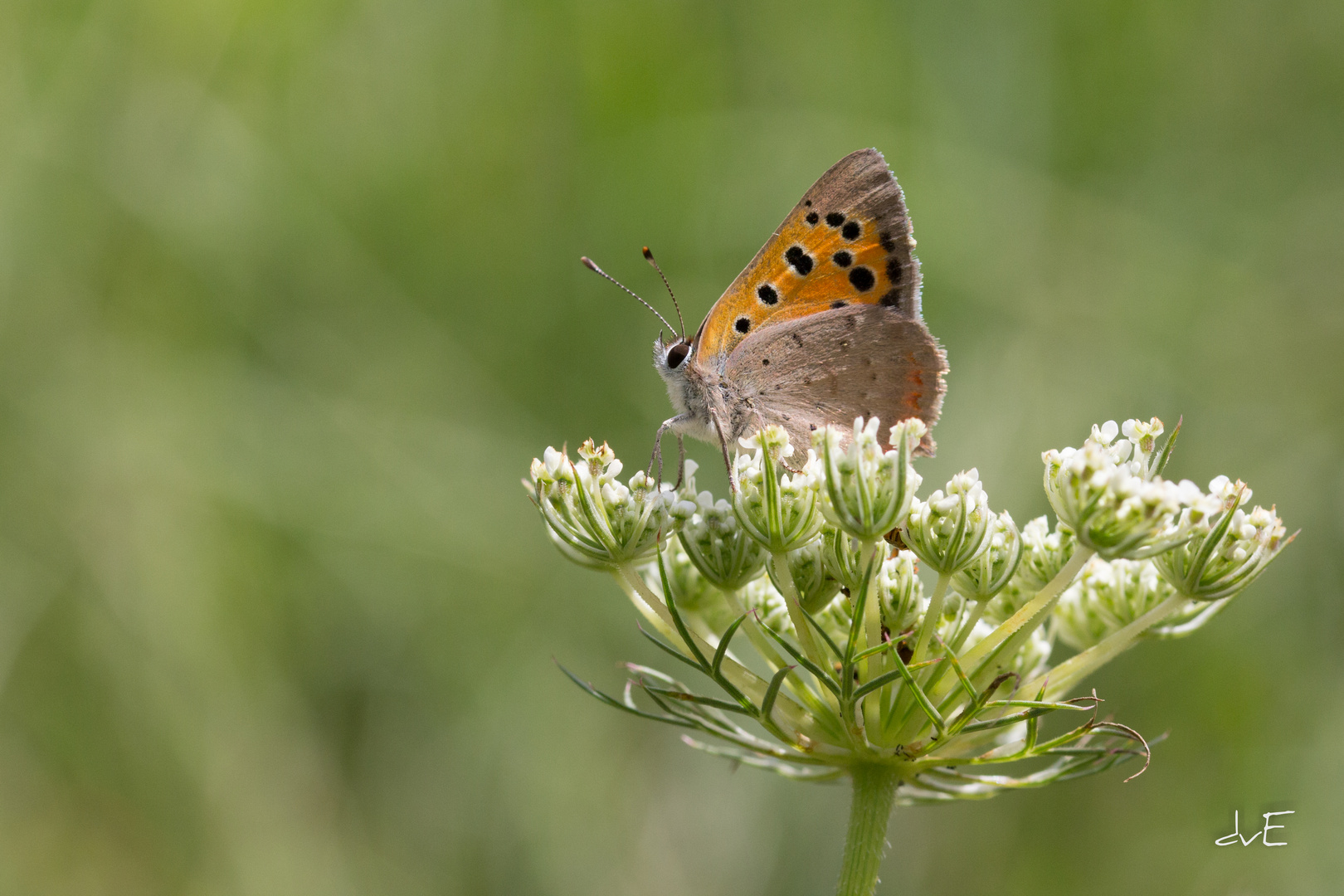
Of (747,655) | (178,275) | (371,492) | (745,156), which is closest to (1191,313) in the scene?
(745,156)

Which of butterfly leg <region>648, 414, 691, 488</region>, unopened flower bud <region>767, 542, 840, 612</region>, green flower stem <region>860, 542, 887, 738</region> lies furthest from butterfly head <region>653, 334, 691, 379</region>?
green flower stem <region>860, 542, 887, 738</region>

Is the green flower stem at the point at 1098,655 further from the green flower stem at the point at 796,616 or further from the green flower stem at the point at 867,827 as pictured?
the green flower stem at the point at 796,616

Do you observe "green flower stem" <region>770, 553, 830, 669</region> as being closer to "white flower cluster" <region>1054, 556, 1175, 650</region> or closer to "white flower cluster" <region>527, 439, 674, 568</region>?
"white flower cluster" <region>527, 439, 674, 568</region>

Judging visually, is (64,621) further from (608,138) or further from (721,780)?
(608,138)

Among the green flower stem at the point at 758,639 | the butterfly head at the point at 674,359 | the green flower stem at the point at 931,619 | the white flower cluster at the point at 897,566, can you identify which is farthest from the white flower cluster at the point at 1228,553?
the butterfly head at the point at 674,359

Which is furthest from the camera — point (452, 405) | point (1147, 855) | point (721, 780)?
point (452, 405)

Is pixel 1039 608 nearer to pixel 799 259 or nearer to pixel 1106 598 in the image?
pixel 1106 598
